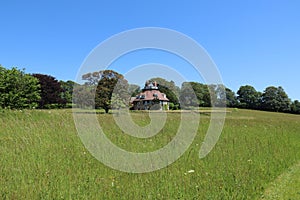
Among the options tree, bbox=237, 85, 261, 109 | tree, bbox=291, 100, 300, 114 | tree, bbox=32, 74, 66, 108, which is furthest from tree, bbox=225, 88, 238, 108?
tree, bbox=32, 74, 66, 108

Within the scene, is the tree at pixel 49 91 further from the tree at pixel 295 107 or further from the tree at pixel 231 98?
the tree at pixel 295 107

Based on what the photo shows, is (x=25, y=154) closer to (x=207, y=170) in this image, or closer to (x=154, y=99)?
(x=207, y=170)

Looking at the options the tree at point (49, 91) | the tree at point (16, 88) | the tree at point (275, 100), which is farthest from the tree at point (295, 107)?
the tree at point (16, 88)

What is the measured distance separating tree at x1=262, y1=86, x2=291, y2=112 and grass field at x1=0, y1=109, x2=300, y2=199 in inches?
2732

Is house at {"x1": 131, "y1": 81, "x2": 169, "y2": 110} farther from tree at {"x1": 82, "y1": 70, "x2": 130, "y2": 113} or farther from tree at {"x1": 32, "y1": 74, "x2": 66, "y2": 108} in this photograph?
tree at {"x1": 32, "y1": 74, "x2": 66, "y2": 108}

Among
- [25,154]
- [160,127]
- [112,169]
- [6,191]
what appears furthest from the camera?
[160,127]

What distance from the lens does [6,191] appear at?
12.6 feet

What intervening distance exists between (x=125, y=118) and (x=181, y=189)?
24.9 ft

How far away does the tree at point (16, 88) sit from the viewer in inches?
1331

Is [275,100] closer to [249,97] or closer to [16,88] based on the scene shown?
[249,97]

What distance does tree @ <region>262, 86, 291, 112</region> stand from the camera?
230 ft

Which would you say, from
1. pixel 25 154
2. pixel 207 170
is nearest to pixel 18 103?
pixel 25 154

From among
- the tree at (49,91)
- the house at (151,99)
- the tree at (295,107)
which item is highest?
the tree at (49,91)

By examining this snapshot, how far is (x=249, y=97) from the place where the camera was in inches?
3155
